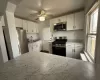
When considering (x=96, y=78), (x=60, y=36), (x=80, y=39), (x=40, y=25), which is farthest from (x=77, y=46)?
(x=40, y=25)

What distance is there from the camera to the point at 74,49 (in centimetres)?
288

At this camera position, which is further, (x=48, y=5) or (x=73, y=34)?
(x=73, y=34)

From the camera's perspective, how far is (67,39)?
3668mm

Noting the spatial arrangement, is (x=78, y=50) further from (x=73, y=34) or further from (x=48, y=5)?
(x=48, y=5)

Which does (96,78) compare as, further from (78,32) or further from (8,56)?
(78,32)

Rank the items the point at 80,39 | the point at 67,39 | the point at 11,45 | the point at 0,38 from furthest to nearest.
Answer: the point at 67,39, the point at 80,39, the point at 11,45, the point at 0,38

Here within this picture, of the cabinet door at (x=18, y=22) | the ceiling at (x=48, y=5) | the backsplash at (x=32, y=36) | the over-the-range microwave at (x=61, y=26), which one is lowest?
the backsplash at (x=32, y=36)

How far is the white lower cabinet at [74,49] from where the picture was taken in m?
2.81

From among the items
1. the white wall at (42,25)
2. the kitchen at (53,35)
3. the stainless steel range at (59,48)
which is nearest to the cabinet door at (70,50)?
the kitchen at (53,35)

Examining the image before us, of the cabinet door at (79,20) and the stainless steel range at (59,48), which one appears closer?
the cabinet door at (79,20)

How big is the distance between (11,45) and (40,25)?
12.5ft

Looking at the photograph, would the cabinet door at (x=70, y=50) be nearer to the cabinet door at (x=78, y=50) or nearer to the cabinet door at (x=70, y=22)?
the cabinet door at (x=78, y=50)

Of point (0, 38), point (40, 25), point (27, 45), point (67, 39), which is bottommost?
point (27, 45)

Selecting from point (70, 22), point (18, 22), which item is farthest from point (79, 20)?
point (18, 22)
